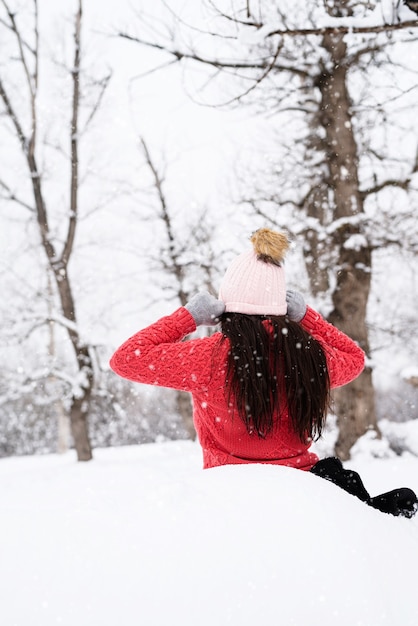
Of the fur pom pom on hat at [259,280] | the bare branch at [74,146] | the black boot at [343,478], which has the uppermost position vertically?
the bare branch at [74,146]

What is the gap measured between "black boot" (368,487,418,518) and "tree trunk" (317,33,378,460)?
581 cm

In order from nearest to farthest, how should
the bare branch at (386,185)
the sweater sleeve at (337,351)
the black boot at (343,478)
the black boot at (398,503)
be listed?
the black boot at (398,503)
the black boot at (343,478)
the sweater sleeve at (337,351)
the bare branch at (386,185)

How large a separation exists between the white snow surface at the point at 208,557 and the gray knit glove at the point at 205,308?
66cm

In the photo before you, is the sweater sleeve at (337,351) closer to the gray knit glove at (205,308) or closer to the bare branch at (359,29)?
the gray knit glove at (205,308)

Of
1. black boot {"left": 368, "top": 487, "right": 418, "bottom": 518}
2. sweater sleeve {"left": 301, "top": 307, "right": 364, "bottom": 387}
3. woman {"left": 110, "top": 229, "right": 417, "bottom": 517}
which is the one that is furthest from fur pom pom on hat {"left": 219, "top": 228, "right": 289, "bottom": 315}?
black boot {"left": 368, "top": 487, "right": 418, "bottom": 518}

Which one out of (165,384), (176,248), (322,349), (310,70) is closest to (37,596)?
(165,384)

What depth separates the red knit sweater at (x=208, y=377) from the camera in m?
1.89

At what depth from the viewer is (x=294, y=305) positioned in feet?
7.14

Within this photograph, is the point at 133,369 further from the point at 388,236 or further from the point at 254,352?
the point at 388,236

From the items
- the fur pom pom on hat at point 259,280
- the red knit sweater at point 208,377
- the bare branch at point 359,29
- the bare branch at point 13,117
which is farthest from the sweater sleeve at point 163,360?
the bare branch at point 13,117

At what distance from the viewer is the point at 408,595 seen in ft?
4.37

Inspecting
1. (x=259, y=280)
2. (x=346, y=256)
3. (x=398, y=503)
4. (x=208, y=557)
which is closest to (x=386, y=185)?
(x=346, y=256)

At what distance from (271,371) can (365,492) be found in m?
0.62

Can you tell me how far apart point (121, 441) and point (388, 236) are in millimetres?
32791
